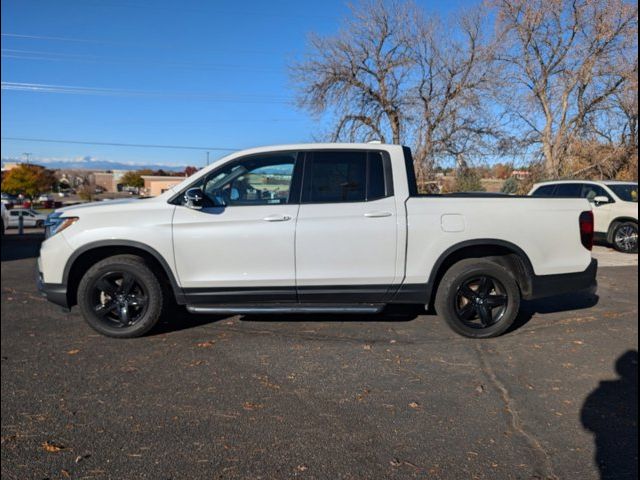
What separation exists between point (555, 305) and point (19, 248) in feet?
39.7

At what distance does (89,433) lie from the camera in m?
2.95

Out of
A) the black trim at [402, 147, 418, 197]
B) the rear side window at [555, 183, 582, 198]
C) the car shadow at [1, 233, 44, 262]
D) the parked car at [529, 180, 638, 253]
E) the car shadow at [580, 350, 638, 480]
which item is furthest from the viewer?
the rear side window at [555, 183, 582, 198]

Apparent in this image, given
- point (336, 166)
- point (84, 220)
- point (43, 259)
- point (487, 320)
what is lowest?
point (487, 320)

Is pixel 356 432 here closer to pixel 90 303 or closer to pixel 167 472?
pixel 167 472

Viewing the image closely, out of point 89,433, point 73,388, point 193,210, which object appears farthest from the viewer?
point 193,210

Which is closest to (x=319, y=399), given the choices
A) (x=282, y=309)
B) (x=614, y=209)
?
(x=282, y=309)

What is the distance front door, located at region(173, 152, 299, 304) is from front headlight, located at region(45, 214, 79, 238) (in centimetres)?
104

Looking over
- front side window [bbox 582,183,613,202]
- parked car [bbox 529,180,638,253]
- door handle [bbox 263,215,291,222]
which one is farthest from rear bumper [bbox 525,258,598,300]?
front side window [bbox 582,183,613,202]

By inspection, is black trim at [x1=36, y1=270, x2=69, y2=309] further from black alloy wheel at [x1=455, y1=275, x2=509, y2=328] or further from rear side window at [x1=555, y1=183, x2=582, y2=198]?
rear side window at [x1=555, y1=183, x2=582, y2=198]

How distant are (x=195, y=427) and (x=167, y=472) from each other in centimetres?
47

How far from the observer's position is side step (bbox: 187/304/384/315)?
14.9 feet

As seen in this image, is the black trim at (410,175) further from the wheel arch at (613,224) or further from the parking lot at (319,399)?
the wheel arch at (613,224)

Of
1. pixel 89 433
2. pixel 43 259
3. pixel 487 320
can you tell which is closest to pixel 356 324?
pixel 487 320

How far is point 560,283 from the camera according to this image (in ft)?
15.6
